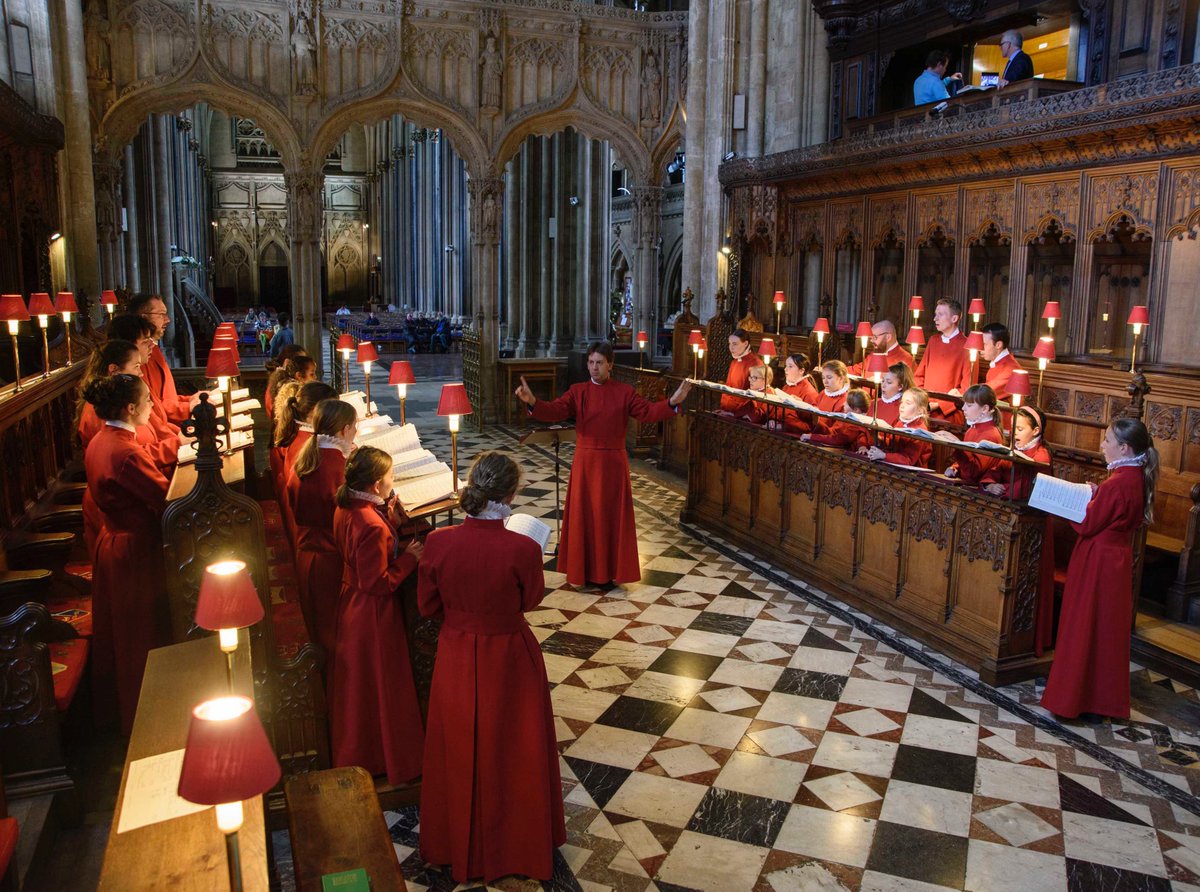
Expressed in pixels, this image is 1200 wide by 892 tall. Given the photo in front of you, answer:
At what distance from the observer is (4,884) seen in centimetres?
313

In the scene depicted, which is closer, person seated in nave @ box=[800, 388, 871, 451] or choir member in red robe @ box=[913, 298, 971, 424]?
person seated in nave @ box=[800, 388, 871, 451]

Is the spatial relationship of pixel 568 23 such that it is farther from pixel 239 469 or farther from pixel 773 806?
pixel 773 806

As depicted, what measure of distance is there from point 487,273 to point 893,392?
9927 millimetres

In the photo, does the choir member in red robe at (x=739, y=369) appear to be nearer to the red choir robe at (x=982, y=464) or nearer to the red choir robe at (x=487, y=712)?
the red choir robe at (x=982, y=464)

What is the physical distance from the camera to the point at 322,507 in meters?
5.04

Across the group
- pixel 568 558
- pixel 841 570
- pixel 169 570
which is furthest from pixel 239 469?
pixel 841 570

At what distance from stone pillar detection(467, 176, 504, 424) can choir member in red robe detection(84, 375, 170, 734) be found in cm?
1141

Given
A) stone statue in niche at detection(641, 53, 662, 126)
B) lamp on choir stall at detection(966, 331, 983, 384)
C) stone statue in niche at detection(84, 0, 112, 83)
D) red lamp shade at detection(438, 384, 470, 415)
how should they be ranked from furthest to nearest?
stone statue in niche at detection(641, 53, 662, 126), stone statue in niche at detection(84, 0, 112, 83), lamp on choir stall at detection(966, 331, 983, 384), red lamp shade at detection(438, 384, 470, 415)

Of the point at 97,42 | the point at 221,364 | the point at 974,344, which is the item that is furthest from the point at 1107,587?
the point at 97,42

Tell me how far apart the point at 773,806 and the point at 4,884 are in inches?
Result: 130

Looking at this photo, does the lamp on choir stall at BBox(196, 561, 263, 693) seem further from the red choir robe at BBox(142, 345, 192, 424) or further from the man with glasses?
the man with glasses

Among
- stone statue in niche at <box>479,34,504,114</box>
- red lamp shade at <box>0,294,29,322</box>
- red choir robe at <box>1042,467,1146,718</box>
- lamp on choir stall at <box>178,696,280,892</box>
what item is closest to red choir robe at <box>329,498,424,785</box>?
lamp on choir stall at <box>178,696,280,892</box>

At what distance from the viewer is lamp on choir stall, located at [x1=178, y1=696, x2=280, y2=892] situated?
1.91 meters

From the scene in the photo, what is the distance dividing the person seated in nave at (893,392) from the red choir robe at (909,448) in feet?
0.27
